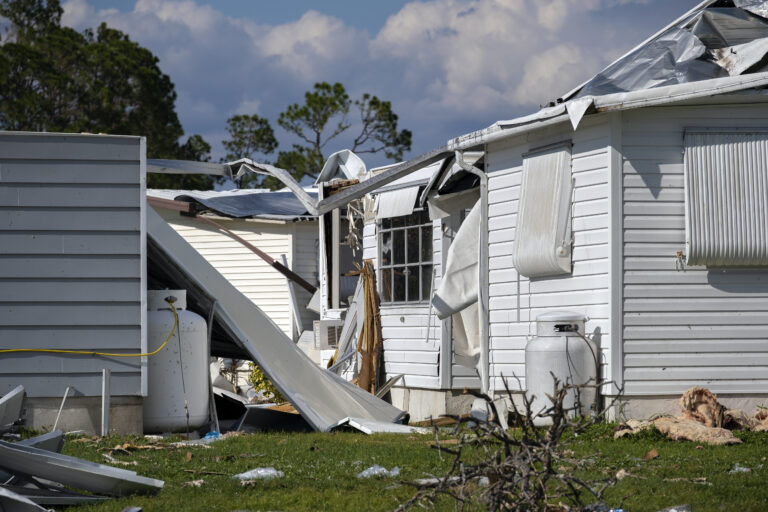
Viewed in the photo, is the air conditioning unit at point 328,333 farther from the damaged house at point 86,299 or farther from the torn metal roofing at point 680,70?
the damaged house at point 86,299

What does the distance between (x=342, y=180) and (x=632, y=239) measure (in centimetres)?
857

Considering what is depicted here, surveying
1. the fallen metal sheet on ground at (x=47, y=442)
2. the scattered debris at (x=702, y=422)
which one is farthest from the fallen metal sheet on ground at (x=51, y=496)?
the scattered debris at (x=702, y=422)

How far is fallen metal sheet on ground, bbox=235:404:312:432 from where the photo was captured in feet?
40.2

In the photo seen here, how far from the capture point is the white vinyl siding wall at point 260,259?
22844 millimetres

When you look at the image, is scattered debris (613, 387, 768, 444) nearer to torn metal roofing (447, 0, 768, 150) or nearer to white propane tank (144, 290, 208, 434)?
torn metal roofing (447, 0, 768, 150)

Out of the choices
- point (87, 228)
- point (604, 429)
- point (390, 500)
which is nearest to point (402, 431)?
point (604, 429)

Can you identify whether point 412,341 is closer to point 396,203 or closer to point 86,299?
point 396,203

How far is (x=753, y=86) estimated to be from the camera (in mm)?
10141

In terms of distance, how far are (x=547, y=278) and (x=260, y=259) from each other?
12.6 metres

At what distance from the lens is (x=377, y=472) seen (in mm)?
7453

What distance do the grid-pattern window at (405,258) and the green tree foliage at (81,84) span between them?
2108cm

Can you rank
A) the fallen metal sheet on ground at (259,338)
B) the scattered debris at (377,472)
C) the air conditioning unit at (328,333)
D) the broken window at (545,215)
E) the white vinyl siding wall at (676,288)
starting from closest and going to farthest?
the scattered debris at (377,472)
the white vinyl siding wall at (676,288)
the broken window at (545,215)
the fallen metal sheet on ground at (259,338)
the air conditioning unit at (328,333)

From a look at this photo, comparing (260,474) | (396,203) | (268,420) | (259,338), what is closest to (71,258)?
(259,338)

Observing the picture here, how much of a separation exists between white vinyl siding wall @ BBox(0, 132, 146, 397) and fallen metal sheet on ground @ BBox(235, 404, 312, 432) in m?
2.18
